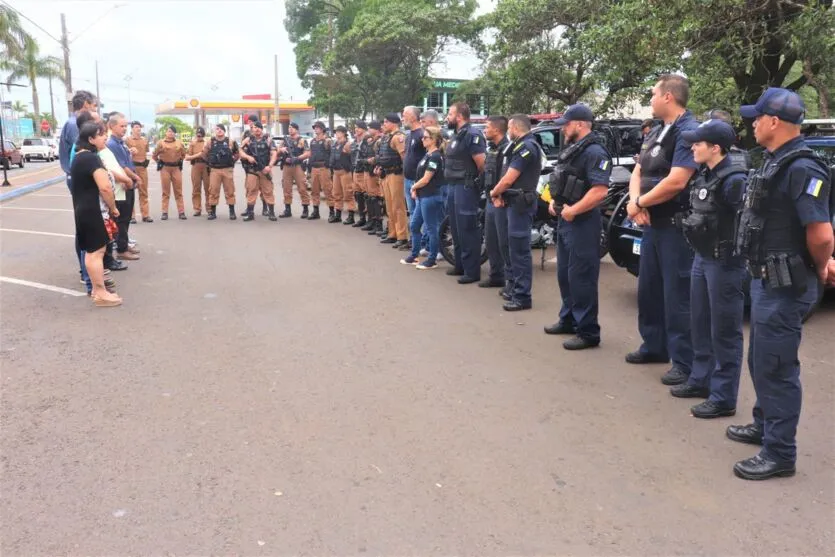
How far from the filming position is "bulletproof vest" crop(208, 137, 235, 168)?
12820 millimetres

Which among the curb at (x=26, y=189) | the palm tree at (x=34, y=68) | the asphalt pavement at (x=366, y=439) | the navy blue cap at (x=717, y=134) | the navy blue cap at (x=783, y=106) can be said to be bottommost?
the asphalt pavement at (x=366, y=439)

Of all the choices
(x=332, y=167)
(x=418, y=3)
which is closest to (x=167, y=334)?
(x=332, y=167)

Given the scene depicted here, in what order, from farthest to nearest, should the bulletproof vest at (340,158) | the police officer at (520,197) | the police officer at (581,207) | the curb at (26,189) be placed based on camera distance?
1. the curb at (26,189)
2. the bulletproof vest at (340,158)
3. the police officer at (520,197)
4. the police officer at (581,207)

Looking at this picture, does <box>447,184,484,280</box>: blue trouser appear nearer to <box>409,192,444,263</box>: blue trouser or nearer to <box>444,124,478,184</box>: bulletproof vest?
<box>444,124,478,184</box>: bulletproof vest

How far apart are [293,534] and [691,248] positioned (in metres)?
3.07

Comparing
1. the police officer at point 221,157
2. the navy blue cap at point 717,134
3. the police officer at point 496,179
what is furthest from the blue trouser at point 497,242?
the police officer at point 221,157

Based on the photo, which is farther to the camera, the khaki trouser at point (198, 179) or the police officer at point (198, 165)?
the khaki trouser at point (198, 179)

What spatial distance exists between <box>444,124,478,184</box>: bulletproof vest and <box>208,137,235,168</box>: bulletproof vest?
6.53 metres

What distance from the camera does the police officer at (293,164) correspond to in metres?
13.3

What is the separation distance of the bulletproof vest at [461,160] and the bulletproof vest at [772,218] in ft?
Result: 14.3

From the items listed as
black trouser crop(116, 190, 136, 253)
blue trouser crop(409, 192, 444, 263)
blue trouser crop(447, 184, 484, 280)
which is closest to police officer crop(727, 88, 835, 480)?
blue trouser crop(447, 184, 484, 280)

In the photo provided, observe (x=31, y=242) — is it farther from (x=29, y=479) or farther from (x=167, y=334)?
(x=29, y=479)

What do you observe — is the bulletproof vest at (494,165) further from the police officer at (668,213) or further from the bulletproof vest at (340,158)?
the bulletproof vest at (340,158)

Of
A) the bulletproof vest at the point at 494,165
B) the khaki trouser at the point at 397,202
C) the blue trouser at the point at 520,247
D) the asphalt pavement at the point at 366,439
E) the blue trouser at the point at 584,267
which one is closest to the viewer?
the asphalt pavement at the point at 366,439
